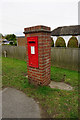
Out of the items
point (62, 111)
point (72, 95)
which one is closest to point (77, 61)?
point (72, 95)

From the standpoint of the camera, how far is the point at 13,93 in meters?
3.46

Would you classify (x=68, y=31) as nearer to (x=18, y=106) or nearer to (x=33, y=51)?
(x=33, y=51)

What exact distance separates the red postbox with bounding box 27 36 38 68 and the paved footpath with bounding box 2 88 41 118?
1211mm

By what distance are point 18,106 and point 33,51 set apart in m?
1.94

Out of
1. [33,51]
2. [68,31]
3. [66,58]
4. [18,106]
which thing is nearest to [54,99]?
[18,106]

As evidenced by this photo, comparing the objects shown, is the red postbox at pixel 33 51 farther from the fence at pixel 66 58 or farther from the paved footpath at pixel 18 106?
the fence at pixel 66 58

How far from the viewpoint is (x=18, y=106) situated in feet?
9.05

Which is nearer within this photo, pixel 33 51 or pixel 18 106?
pixel 18 106

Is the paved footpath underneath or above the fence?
underneath

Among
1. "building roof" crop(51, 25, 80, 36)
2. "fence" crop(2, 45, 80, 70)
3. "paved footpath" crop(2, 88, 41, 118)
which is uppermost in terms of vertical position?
"building roof" crop(51, 25, 80, 36)

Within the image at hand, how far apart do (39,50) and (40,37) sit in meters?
0.47

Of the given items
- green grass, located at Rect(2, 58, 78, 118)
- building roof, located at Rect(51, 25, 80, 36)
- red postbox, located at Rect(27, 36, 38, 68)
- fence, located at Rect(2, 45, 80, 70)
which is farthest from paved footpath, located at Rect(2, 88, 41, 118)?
building roof, located at Rect(51, 25, 80, 36)

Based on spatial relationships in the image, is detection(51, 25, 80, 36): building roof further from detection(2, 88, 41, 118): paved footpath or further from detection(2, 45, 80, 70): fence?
detection(2, 88, 41, 118): paved footpath

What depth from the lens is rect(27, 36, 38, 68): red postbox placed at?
11.5 ft
